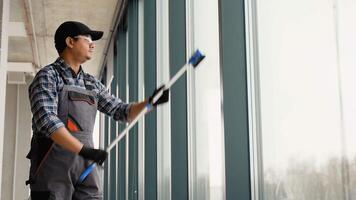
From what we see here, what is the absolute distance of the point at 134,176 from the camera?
18.3 feet

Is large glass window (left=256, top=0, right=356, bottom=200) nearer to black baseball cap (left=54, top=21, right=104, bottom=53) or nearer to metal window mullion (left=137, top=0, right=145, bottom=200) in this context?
black baseball cap (left=54, top=21, right=104, bottom=53)

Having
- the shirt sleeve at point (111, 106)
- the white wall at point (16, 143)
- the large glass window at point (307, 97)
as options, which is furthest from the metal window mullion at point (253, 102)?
the white wall at point (16, 143)

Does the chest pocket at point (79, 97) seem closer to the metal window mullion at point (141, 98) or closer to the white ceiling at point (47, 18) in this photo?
the metal window mullion at point (141, 98)

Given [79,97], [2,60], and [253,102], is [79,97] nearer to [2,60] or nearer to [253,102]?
[253,102]

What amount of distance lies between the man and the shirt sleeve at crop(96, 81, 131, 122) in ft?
0.42

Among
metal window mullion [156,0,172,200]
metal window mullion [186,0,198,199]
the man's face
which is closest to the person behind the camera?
the man's face

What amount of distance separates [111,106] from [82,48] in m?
0.34

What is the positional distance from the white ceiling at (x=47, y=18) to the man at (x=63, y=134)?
4741mm

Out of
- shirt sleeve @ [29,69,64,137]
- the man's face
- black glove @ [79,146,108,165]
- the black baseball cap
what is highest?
the black baseball cap

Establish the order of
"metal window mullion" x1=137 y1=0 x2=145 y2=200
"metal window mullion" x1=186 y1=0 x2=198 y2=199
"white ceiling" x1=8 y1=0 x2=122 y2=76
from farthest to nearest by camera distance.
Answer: "white ceiling" x1=8 y1=0 x2=122 y2=76 → "metal window mullion" x1=137 y1=0 x2=145 y2=200 → "metal window mullion" x1=186 y1=0 x2=198 y2=199

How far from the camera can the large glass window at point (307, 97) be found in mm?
1610

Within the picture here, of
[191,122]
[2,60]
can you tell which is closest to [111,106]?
[191,122]

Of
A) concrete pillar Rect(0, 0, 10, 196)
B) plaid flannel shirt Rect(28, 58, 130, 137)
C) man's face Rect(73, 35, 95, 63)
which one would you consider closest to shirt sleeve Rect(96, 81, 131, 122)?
plaid flannel shirt Rect(28, 58, 130, 137)

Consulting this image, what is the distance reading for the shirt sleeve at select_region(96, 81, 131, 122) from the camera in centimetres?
261
